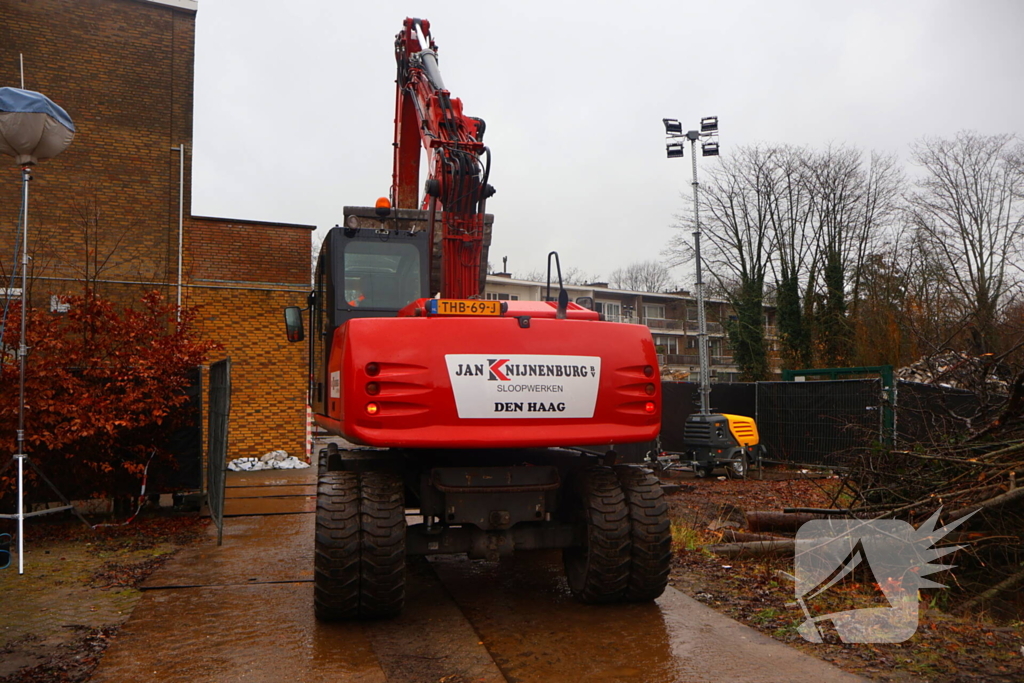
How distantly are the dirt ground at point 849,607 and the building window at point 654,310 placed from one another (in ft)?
211

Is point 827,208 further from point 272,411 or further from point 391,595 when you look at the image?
point 391,595

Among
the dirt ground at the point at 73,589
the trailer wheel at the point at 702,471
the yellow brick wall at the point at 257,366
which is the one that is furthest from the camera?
the yellow brick wall at the point at 257,366

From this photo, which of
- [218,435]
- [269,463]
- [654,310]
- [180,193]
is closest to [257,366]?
[269,463]

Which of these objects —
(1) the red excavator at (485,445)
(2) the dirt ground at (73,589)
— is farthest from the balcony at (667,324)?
(1) the red excavator at (485,445)

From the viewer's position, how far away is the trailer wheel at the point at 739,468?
1419cm

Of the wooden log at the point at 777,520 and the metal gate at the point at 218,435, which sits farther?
the metal gate at the point at 218,435

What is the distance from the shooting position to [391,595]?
4848mm

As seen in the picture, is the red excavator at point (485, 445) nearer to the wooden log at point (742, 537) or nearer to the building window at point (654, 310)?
the wooden log at point (742, 537)

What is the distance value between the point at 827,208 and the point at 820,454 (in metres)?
25.2

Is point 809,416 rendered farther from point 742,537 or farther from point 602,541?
point 602,541

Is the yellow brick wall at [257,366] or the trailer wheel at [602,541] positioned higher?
the yellow brick wall at [257,366]

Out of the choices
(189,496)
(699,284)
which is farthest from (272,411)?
(699,284)

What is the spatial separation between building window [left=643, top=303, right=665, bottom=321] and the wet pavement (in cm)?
6608

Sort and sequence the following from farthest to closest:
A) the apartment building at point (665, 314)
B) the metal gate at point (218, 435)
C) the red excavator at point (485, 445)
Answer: the apartment building at point (665, 314) → the metal gate at point (218, 435) → the red excavator at point (485, 445)
